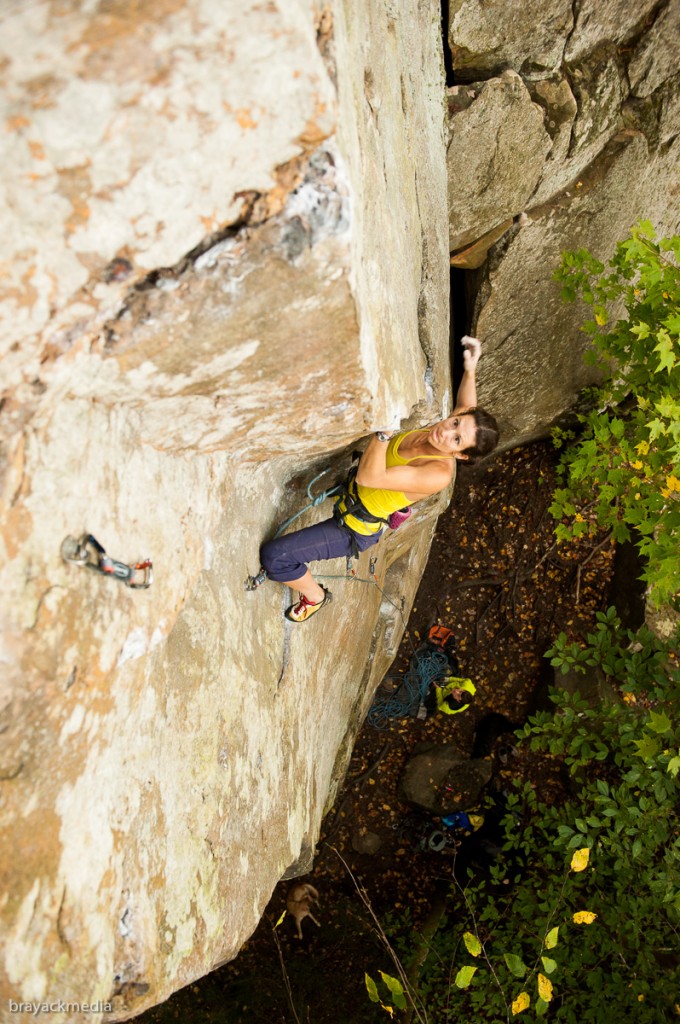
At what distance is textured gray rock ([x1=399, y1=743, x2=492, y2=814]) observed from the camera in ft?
19.5

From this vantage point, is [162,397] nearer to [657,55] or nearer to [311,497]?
[311,497]

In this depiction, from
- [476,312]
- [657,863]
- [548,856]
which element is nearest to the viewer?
[657,863]

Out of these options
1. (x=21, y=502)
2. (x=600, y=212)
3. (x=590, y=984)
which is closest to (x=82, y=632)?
(x=21, y=502)

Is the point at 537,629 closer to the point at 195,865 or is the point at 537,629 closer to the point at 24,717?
the point at 195,865

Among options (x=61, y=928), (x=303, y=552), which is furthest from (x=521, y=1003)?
(x=61, y=928)

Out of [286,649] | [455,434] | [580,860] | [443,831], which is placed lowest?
[443,831]

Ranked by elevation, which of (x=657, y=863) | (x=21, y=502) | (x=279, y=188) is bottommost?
(x=657, y=863)

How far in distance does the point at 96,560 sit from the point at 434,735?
17.4ft

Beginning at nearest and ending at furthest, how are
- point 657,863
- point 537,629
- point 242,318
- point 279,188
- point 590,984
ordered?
1. point 279,188
2. point 242,318
3. point 590,984
4. point 657,863
5. point 537,629

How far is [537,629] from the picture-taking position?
6383 millimetres

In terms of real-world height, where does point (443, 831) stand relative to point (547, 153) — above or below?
below

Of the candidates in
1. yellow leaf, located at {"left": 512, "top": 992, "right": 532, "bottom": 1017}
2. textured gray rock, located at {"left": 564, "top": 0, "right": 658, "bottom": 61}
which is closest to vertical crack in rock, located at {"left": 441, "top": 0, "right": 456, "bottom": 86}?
textured gray rock, located at {"left": 564, "top": 0, "right": 658, "bottom": 61}

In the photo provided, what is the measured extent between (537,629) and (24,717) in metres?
5.57

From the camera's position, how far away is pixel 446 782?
5.97m
